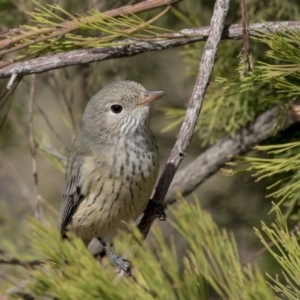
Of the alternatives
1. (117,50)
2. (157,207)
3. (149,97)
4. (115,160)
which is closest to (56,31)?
(117,50)

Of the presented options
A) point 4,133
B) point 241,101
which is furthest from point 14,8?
point 241,101

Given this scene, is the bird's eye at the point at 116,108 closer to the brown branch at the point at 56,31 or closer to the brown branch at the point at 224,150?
the brown branch at the point at 224,150

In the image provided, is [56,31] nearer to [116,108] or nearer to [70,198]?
[116,108]

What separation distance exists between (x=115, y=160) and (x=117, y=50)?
0.75 meters

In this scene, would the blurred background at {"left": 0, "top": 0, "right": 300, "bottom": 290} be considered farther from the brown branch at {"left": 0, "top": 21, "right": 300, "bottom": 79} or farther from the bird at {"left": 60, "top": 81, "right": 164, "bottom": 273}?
the brown branch at {"left": 0, "top": 21, "right": 300, "bottom": 79}

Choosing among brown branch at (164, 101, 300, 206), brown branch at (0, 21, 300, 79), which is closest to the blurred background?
brown branch at (164, 101, 300, 206)

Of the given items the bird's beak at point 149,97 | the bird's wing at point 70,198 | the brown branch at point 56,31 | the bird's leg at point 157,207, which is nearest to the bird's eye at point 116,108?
the bird's beak at point 149,97

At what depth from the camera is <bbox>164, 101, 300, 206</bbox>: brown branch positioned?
3906 millimetres

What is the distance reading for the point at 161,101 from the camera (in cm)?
563

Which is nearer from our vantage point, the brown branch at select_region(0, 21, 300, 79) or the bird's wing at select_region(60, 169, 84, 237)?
the brown branch at select_region(0, 21, 300, 79)

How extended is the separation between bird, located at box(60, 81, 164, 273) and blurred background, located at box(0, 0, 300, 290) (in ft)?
1.78

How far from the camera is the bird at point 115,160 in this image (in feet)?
11.8

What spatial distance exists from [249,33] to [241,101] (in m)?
1.06

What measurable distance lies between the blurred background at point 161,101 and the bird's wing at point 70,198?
0.48 m
